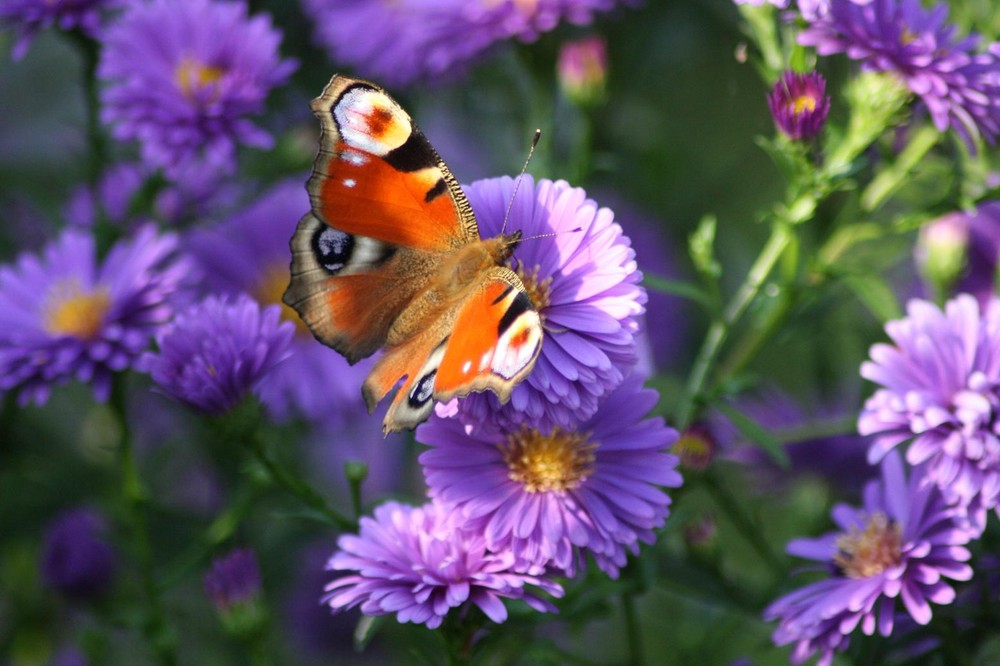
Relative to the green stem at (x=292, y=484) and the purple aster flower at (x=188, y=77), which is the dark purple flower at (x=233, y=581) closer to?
the green stem at (x=292, y=484)

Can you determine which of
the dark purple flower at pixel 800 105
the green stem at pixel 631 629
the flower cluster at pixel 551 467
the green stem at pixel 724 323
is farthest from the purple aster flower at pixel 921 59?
the green stem at pixel 631 629

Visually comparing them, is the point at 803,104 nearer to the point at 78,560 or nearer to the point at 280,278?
the point at 280,278

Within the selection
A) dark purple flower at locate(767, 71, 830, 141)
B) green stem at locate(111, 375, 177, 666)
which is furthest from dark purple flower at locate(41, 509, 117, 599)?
dark purple flower at locate(767, 71, 830, 141)

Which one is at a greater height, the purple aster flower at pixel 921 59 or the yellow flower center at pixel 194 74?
the purple aster flower at pixel 921 59

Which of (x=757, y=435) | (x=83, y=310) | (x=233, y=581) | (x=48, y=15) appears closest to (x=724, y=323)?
(x=757, y=435)

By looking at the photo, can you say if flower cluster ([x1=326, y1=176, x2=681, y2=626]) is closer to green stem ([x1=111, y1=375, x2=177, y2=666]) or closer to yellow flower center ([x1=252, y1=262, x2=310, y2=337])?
green stem ([x1=111, y1=375, x2=177, y2=666])

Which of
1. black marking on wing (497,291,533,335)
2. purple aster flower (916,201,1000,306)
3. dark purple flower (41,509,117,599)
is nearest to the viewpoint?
black marking on wing (497,291,533,335)
